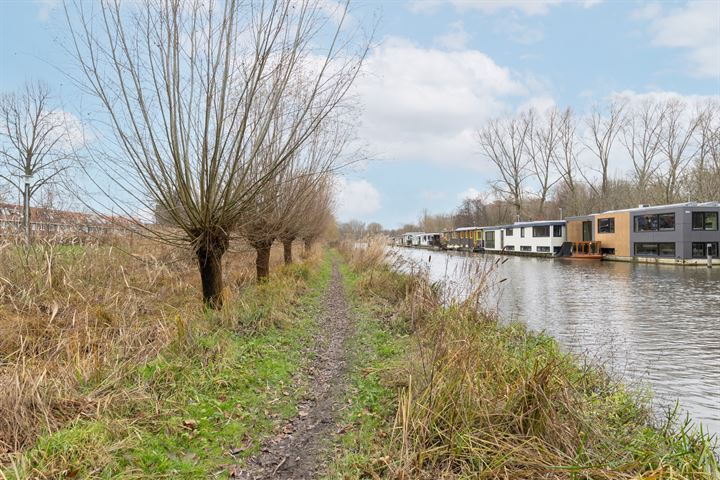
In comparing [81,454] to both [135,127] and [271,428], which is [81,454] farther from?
[135,127]

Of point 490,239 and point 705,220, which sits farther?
point 490,239

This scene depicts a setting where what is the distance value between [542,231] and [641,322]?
100 feet

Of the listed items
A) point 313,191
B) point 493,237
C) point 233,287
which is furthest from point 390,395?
point 493,237

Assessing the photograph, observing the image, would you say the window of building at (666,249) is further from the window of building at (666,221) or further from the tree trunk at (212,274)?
the tree trunk at (212,274)

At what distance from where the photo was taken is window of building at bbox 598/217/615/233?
32.6 metres

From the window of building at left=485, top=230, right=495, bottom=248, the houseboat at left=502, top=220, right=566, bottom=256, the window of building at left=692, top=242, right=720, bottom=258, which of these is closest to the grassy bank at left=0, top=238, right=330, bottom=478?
the window of building at left=692, top=242, right=720, bottom=258

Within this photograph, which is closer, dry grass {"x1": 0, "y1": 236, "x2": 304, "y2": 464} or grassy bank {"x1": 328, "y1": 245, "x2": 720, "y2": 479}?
grassy bank {"x1": 328, "y1": 245, "x2": 720, "y2": 479}

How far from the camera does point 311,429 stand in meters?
3.78

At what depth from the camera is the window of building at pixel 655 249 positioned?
2745cm

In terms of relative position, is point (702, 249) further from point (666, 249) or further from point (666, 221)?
point (666, 221)

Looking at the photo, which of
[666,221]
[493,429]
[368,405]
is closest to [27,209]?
[368,405]

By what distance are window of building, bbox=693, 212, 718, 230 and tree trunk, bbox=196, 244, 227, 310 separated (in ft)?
100

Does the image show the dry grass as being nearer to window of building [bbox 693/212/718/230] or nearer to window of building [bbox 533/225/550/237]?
window of building [bbox 693/212/718/230]

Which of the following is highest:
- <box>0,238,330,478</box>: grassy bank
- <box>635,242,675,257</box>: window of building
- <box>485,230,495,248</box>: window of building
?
<box>485,230,495,248</box>: window of building
